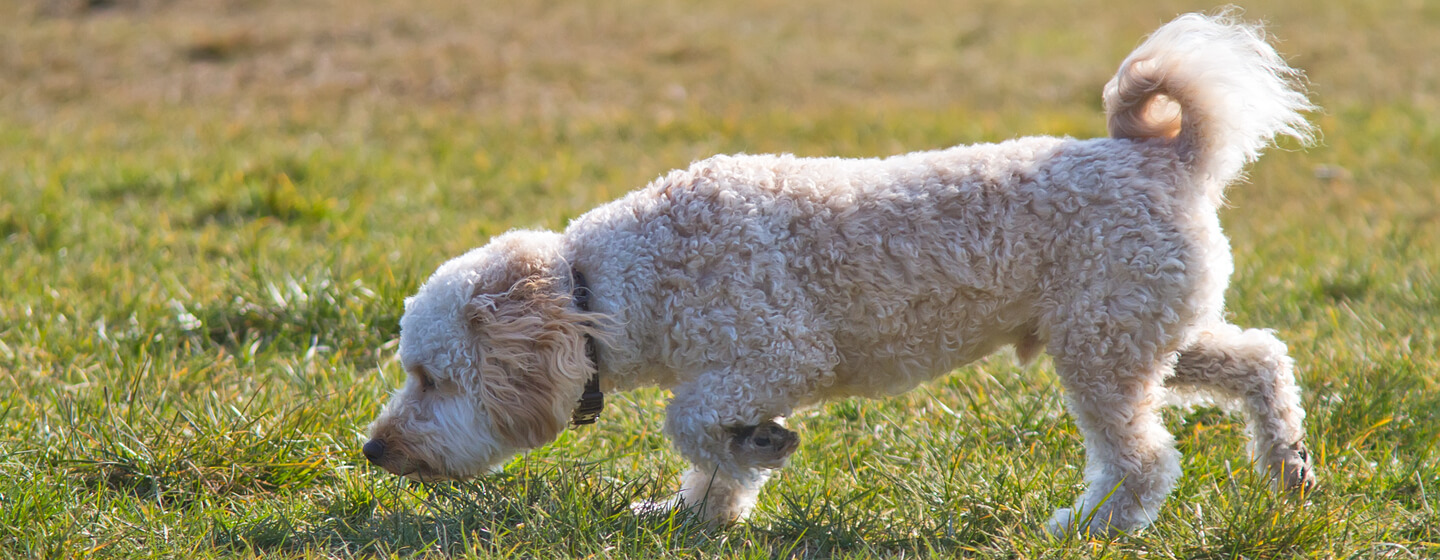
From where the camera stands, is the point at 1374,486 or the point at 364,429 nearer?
the point at 1374,486

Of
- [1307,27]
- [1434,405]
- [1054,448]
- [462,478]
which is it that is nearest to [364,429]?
[462,478]

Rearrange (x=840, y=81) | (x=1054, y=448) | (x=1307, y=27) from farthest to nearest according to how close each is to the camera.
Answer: (x=1307, y=27), (x=840, y=81), (x=1054, y=448)

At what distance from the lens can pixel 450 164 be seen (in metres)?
9.05

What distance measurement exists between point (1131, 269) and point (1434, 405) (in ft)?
5.77

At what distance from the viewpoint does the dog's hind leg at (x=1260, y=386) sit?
3807 mm

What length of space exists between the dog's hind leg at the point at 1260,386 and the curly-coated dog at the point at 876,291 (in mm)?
45

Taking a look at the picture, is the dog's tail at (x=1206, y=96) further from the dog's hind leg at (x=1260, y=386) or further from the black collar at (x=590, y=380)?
the black collar at (x=590, y=380)

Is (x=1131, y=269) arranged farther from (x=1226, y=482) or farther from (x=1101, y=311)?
(x=1226, y=482)

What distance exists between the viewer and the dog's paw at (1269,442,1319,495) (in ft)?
12.3

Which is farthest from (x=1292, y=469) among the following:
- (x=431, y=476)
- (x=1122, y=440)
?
(x=431, y=476)

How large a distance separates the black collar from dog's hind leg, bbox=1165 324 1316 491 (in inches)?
71.3

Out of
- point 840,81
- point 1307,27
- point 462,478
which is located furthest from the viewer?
point 1307,27

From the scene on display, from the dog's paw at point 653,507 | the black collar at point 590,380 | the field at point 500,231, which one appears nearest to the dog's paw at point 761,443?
the field at point 500,231

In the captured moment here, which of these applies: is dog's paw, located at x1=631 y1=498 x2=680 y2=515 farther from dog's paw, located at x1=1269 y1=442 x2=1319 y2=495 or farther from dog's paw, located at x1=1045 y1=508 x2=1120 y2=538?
dog's paw, located at x1=1269 y1=442 x2=1319 y2=495
